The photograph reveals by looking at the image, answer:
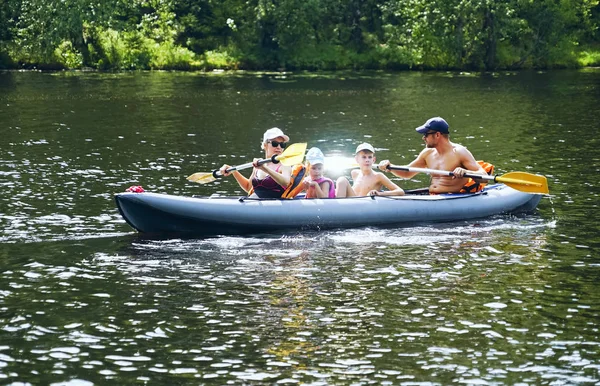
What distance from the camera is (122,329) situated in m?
8.84

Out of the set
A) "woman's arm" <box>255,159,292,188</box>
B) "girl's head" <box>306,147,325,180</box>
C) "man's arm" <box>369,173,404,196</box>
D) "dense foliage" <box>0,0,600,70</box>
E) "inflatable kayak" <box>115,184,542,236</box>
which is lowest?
"inflatable kayak" <box>115,184,542,236</box>

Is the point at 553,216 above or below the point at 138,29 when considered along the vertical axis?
below

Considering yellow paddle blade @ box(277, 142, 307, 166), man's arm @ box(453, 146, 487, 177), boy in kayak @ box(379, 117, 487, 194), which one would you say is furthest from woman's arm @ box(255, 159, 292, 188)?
man's arm @ box(453, 146, 487, 177)

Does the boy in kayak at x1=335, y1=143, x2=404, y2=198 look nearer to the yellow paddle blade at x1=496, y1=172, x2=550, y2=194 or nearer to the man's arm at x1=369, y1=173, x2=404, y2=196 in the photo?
the man's arm at x1=369, y1=173, x2=404, y2=196

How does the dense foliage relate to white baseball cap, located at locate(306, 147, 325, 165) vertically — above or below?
above

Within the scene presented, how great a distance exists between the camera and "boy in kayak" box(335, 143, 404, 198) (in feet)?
43.8

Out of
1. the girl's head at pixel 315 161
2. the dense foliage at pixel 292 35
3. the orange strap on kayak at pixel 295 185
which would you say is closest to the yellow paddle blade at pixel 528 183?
the girl's head at pixel 315 161

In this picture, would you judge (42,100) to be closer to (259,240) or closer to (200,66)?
(200,66)

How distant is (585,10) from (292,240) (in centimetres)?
4129

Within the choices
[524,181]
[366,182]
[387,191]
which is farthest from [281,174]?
[524,181]

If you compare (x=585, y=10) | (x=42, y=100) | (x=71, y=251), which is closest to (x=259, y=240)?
(x=71, y=251)

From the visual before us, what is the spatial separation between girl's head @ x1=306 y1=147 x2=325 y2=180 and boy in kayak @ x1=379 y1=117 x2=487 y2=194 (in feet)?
2.94

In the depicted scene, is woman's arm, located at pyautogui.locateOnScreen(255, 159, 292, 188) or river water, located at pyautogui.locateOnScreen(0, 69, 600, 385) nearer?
river water, located at pyautogui.locateOnScreen(0, 69, 600, 385)

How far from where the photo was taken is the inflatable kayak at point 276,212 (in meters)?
12.4
